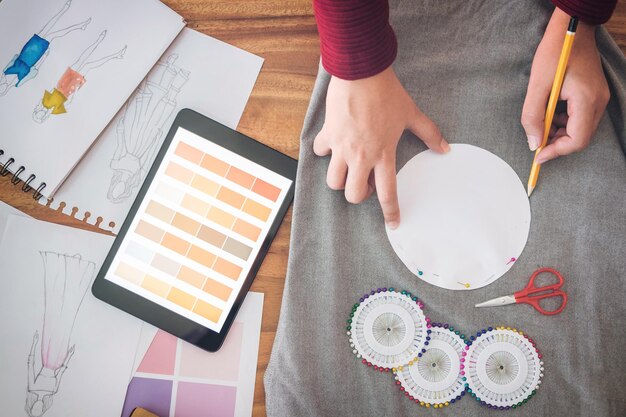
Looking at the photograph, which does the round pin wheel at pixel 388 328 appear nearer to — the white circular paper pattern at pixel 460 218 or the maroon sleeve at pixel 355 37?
the white circular paper pattern at pixel 460 218

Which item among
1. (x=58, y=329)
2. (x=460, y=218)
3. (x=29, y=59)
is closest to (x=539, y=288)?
(x=460, y=218)

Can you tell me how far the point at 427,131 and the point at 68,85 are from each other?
0.47 m

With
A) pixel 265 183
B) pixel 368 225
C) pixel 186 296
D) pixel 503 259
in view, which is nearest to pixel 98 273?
pixel 186 296

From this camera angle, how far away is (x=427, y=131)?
Result: 577mm

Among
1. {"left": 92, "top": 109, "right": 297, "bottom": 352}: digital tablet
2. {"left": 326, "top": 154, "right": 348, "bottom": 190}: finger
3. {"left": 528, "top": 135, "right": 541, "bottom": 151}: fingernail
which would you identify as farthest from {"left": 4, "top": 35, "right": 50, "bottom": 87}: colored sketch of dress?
{"left": 528, "top": 135, "right": 541, "bottom": 151}: fingernail

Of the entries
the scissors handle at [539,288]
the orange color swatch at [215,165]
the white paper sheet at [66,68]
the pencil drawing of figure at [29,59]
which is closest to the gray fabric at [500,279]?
the scissors handle at [539,288]

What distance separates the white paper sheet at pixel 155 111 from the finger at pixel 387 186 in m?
0.22

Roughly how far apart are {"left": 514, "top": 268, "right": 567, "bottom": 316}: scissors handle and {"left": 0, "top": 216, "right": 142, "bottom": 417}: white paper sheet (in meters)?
0.47

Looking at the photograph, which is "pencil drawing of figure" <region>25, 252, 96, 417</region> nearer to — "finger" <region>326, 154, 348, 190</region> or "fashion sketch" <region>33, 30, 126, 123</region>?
"fashion sketch" <region>33, 30, 126, 123</region>

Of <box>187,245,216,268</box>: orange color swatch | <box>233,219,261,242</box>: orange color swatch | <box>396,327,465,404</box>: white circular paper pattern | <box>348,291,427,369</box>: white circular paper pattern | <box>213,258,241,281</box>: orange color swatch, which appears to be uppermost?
<box>233,219,261,242</box>: orange color swatch

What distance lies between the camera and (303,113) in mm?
668

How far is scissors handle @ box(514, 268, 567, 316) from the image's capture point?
0.57 meters

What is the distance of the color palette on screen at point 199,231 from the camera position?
0.64 metres

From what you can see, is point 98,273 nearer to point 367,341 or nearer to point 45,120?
point 45,120
